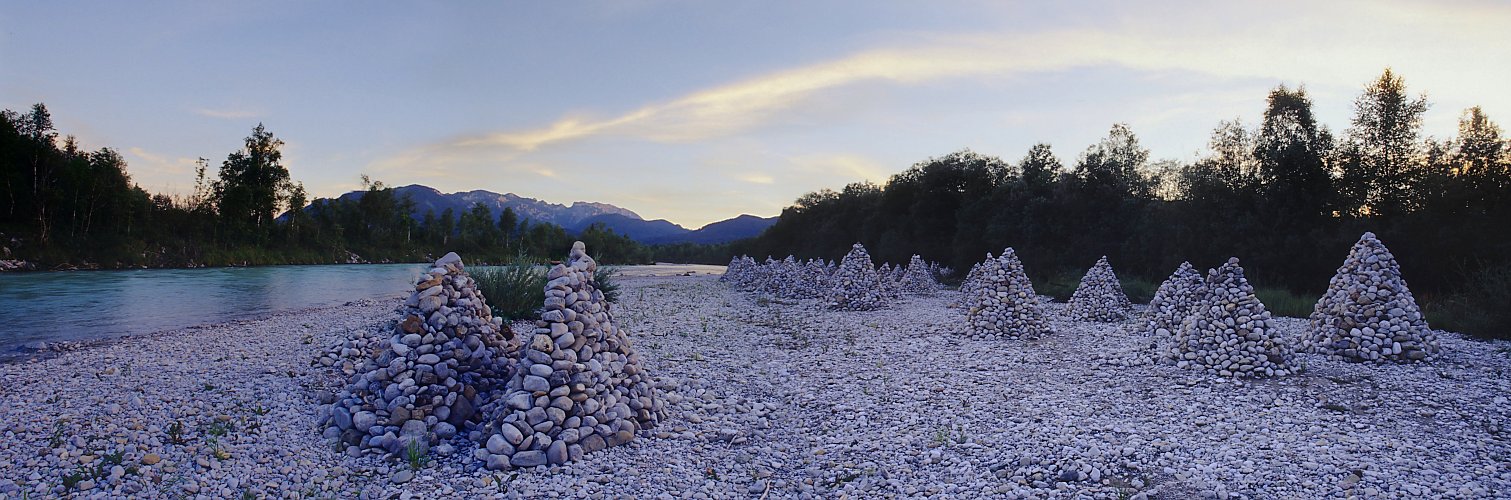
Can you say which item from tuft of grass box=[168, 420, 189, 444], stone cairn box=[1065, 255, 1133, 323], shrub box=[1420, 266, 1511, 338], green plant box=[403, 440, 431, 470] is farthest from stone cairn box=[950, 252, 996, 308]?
tuft of grass box=[168, 420, 189, 444]

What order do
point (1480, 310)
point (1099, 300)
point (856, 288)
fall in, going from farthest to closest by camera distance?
point (856, 288)
point (1099, 300)
point (1480, 310)

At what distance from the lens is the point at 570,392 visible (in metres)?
5.53

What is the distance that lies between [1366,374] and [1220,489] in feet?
17.0

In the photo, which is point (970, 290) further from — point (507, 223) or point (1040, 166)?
point (507, 223)

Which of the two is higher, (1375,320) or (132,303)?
(1375,320)

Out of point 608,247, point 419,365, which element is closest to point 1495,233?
point 419,365

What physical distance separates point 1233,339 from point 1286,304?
1009 centimetres

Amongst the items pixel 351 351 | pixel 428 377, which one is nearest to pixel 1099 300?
pixel 428 377

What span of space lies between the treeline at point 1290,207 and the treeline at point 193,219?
20806 millimetres

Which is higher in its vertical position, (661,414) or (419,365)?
(419,365)

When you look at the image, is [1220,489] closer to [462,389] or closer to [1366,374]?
[1366,374]

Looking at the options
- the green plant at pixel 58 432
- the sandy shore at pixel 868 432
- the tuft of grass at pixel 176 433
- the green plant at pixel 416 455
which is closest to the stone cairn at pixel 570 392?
the sandy shore at pixel 868 432

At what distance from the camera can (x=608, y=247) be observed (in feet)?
292

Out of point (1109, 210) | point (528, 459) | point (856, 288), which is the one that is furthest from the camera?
point (1109, 210)
